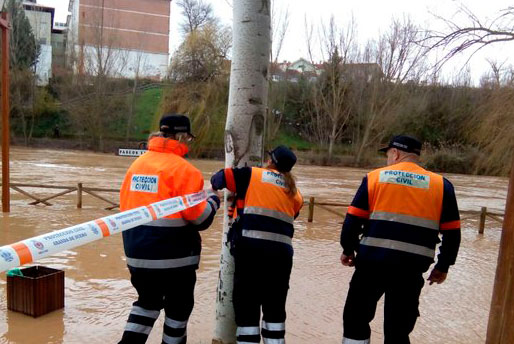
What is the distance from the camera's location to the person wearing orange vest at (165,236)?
3141 mm

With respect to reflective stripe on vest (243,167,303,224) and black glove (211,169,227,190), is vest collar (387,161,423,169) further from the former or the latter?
black glove (211,169,227,190)

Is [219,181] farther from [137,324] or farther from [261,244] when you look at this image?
[137,324]

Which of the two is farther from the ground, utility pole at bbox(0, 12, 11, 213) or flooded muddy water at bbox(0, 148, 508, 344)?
utility pole at bbox(0, 12, 11, 213)

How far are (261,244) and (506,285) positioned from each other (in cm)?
157

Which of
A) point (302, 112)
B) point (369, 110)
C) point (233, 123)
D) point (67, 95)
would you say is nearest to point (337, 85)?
point (369, 110)

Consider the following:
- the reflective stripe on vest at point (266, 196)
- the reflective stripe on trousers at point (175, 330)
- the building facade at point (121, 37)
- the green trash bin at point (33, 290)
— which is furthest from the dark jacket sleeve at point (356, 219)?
the building facade at point (121, 37)

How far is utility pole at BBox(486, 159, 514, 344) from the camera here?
262 cm

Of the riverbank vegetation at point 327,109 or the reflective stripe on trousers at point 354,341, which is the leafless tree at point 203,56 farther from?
the reflective stripe on trousers at point 354,341

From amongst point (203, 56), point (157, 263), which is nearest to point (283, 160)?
point (157, 263)

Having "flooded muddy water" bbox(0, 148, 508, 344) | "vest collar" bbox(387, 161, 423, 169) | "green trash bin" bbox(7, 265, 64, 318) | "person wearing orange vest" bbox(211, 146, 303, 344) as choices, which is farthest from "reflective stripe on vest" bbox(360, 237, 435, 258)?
"green trash bin" bbox(7, 265, 64, 318)

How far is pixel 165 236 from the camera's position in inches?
124

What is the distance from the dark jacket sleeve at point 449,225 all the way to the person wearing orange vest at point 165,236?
1.67 m

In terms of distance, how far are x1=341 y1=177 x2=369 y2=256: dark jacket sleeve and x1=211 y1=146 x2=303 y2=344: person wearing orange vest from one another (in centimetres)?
43

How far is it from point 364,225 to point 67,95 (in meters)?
45.4
